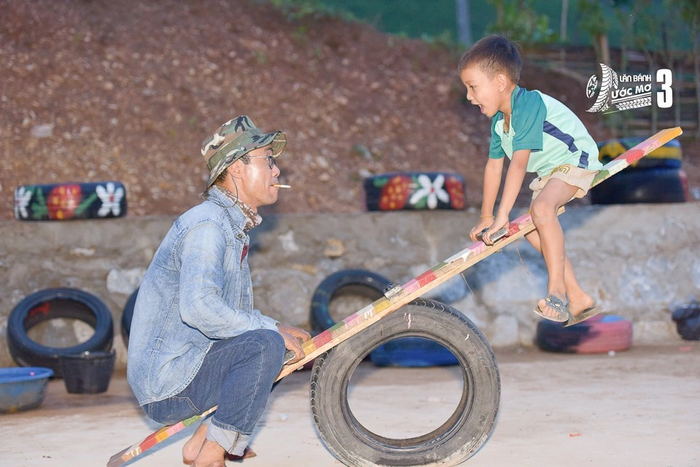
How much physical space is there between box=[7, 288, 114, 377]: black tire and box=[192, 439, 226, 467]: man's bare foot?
3.08m

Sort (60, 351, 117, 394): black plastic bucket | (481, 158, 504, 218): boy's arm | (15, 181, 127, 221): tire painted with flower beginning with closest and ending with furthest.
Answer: (481, 158, 504, 218): boy's arm < (60, 351, 117, 394): black plastic bucket < (15, 181, 127, 221): tire painted with flower

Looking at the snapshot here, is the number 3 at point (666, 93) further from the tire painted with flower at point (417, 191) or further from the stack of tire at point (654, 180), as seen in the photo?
the tire painted with flower at point (417, 191)

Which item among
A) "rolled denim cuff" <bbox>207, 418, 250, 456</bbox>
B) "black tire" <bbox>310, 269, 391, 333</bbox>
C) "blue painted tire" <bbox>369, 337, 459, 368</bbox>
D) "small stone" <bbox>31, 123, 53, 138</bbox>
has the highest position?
"small stone" <bbox>31, 123, 53, 138</bbox>

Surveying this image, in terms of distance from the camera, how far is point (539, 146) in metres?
3.89

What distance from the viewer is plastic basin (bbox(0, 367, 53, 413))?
196 inches

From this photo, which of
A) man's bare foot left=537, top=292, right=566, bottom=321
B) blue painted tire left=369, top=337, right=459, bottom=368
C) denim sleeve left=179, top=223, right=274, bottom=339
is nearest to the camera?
denim sleeve left=179, top=223, right=274, bottom=339

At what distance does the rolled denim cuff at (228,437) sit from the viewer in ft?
10.7

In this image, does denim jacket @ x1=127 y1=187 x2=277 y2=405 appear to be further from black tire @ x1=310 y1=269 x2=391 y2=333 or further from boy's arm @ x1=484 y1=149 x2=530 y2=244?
black tire @ x1=310 y1=269 x2=391 y2=333

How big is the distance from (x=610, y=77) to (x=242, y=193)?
2283 millimetres

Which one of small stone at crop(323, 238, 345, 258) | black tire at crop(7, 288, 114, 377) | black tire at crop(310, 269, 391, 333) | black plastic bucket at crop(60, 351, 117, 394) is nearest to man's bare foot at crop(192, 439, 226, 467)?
black plastic bucket at crop(60, 351, 117, 394)

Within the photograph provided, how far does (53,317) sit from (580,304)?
14.7 feet

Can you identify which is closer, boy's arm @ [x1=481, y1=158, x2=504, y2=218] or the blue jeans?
the blue jeans

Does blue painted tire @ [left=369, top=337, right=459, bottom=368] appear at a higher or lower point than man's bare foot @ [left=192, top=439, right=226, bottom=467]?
lower
